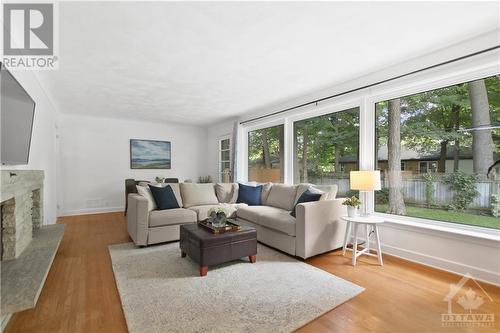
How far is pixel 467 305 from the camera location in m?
2.04

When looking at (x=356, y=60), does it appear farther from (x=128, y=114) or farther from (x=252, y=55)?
(x=128, y=114)

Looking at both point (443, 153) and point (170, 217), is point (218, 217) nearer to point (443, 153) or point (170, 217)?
point (170, 217)

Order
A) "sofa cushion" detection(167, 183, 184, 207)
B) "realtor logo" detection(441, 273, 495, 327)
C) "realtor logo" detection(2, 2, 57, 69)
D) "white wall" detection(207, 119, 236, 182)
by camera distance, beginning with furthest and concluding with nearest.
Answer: "white wall" detection(207, 119, 236, 182) → "sofa cushion" detection(167, 183, 184, 207) → "realtor logo" detection(2, 2, 57, 69) → "realtor logo" detection(441, 273, 495, 327)

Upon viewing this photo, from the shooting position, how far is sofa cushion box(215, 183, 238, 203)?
4.71 m

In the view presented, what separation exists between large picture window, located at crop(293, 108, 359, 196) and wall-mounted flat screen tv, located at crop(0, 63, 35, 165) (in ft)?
12.7

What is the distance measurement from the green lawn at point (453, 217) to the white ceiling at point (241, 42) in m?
1.87

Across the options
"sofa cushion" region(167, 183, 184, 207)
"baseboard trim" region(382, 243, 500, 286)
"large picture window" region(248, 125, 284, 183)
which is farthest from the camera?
"large picture window" region(248, 125, 284, 183)

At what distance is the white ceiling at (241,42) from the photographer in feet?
6.56

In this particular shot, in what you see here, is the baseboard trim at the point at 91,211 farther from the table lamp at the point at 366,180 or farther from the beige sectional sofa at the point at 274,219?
the table lamp at the point at 366,180

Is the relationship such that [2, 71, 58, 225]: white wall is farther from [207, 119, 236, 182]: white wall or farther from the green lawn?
the green lawn

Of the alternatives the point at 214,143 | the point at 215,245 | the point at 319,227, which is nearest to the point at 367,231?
the point at 319,227

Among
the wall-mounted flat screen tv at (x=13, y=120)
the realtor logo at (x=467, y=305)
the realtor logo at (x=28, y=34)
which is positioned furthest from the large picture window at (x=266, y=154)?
the wall-mounted flat screen tv at (x=13, y=120)

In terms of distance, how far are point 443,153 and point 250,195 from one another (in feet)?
9.39

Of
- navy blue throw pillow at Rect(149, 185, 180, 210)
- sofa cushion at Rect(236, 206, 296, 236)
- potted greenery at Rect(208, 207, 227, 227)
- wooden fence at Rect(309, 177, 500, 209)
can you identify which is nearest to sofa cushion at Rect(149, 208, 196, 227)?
navy blue throw pillow at Rect(149, 185, 180, 210)
